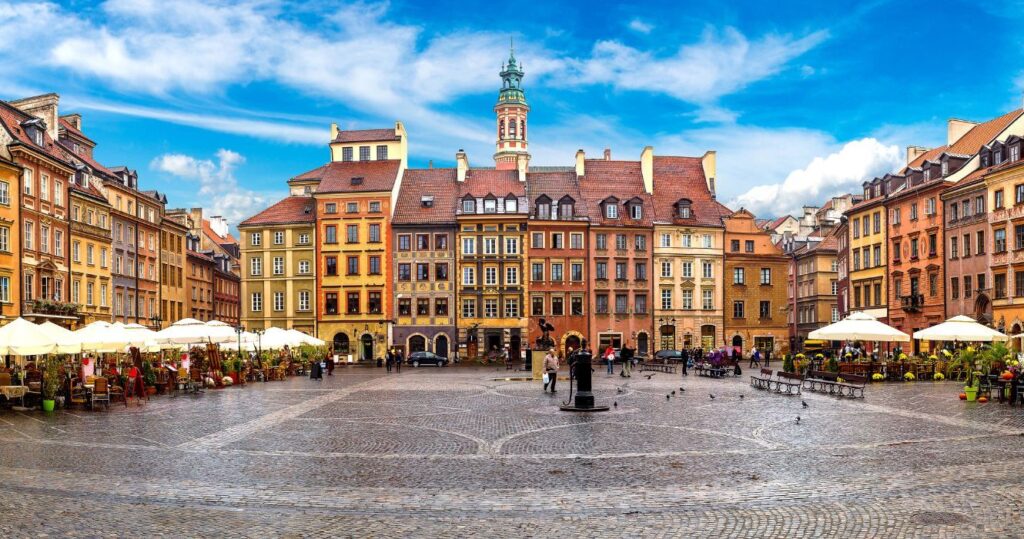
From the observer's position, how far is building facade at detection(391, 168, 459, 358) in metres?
74.9

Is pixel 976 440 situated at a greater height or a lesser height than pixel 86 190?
Answer: lesser

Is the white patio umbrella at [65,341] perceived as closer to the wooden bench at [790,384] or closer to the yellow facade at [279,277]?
the wooden bench at [790,384]

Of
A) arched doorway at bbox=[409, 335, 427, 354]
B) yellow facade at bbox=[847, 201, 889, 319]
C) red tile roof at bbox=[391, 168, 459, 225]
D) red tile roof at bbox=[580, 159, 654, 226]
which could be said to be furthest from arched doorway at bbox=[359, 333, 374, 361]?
yellow facade at bbox=[847, 201, 889, 319]

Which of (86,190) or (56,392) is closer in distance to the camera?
(56,392)

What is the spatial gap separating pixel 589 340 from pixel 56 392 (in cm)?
5106

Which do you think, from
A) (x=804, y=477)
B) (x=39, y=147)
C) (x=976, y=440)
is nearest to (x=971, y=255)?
(x=976, y=440)

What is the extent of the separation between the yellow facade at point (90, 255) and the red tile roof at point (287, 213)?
670 inches

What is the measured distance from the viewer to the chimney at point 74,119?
67356mm

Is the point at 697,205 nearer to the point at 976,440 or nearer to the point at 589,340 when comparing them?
the point at 589,340

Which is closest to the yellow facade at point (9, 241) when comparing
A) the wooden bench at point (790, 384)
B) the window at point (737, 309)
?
the wooden bench at point (790, 384)

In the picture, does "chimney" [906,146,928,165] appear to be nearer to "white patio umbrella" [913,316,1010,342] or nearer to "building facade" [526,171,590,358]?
"building facade" [526,171,590,358]

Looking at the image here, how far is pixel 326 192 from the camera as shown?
7506cm

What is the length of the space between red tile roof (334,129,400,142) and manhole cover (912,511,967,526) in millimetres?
69101

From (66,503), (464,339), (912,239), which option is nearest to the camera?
(66,503)
